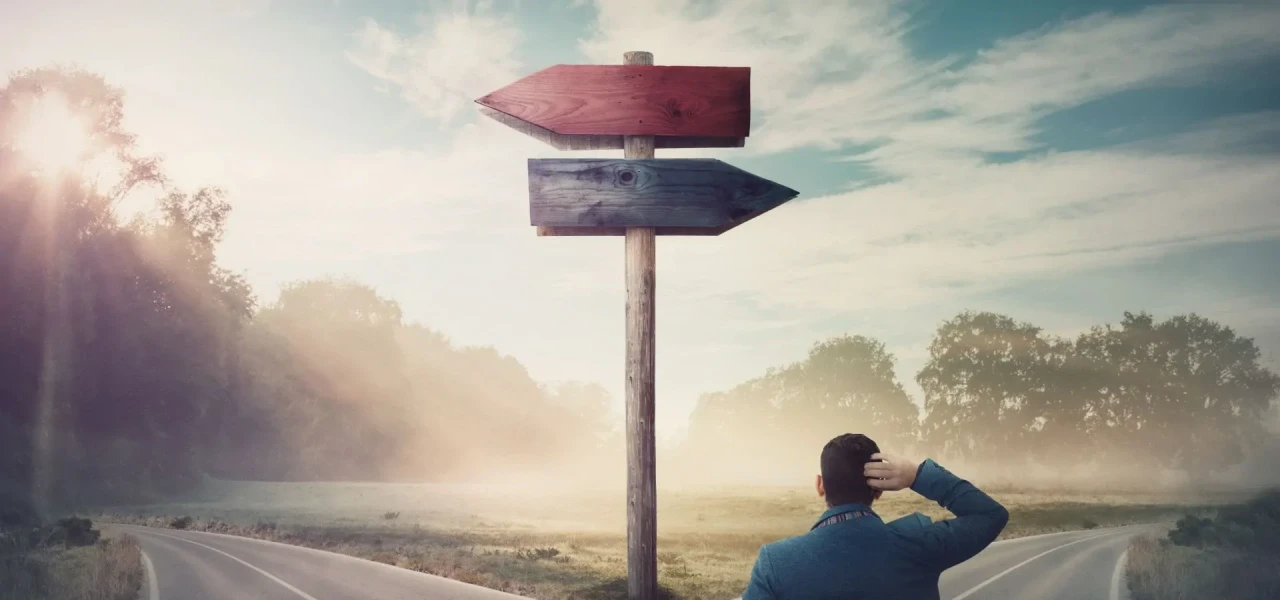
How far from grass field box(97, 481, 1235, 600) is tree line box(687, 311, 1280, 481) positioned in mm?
2134

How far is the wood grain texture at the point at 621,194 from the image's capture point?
6.96 metres

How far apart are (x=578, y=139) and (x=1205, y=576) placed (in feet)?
40.9

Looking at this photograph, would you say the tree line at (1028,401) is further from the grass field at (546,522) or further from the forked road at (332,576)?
the forked road at (332,576)

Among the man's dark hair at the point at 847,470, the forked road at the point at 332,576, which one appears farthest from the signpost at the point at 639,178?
the forked road at the point at 332,576

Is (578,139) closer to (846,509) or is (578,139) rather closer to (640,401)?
(640,401)

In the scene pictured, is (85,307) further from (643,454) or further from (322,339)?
(643,454)

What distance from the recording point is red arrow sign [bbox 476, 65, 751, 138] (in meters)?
7.18

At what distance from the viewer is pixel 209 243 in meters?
16.2

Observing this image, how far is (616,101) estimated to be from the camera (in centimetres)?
718

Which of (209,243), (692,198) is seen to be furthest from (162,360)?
(692,198)

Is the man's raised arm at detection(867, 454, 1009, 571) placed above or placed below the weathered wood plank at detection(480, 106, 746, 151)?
below

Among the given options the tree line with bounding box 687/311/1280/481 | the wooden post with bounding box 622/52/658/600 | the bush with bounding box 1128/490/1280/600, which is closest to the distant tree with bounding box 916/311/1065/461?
the tree line with bounding box 687/311/1280/481

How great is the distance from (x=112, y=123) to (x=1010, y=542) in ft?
70.6

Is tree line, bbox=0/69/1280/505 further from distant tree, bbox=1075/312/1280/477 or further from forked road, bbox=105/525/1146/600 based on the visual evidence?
forked road, bbox=105/525/1146/600
